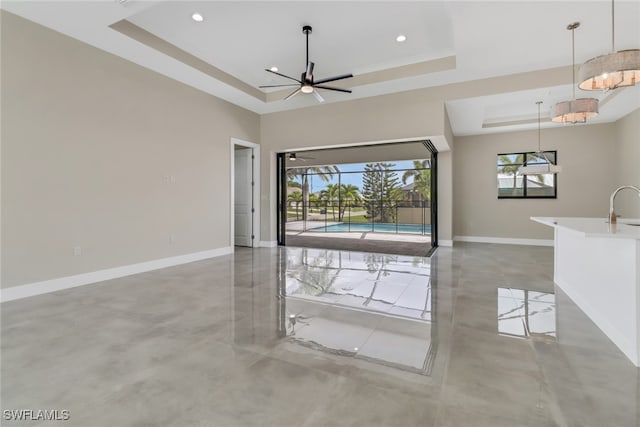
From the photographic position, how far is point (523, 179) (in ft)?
26.4

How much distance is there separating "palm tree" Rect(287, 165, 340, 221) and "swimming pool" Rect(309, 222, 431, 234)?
1.31m

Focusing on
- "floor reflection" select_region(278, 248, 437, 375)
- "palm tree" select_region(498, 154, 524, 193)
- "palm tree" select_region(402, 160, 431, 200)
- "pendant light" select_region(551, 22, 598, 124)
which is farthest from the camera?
"palm tree" select_region(402, 160, 431, 200)

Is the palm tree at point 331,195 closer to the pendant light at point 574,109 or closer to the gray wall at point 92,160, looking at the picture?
the gray wall at point 92,160

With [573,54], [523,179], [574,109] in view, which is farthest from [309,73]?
[523,179]

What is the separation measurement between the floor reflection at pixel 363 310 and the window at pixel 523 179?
14.6ft

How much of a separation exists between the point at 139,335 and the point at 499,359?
2.82 meters

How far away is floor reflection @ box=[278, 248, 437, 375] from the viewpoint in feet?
7.55

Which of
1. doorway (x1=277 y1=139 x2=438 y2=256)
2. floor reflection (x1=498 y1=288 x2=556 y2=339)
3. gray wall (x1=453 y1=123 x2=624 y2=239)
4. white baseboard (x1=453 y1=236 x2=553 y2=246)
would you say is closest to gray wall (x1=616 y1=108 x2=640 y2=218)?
gray wall (x1=453 y1=123 x2=624 y2=239)

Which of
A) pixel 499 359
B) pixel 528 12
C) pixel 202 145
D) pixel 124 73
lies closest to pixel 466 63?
pixel 528 12

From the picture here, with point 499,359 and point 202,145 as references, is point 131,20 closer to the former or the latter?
point 202,145

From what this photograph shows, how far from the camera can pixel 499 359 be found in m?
2.16

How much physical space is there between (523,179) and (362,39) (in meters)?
6.10

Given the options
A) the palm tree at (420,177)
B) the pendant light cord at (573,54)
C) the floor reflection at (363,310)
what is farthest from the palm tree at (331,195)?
the pendant light cord at (573,54)

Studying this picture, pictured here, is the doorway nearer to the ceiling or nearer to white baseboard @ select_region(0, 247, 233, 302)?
the ceiling
